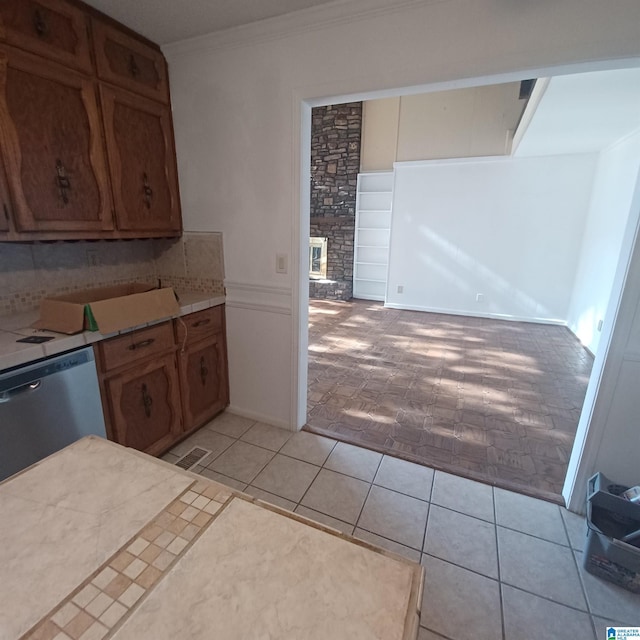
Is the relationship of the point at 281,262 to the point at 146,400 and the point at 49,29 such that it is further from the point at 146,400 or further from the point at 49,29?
the point at 49,29

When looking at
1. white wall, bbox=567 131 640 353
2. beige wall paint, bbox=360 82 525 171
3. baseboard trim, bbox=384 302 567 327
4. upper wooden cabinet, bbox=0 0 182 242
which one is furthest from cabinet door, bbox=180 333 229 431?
beige wall paint, bbox=360 82 525 171

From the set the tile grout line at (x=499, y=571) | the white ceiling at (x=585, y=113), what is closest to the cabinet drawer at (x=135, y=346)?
the tile grout line at (x=499, y=571)

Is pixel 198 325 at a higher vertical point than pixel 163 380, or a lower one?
higher

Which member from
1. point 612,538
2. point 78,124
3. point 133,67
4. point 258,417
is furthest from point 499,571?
point 133,67

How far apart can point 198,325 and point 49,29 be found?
5.18 ft

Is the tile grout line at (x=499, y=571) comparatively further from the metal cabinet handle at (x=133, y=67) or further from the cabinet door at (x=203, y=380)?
the metal cabinet handle at (x=133, y=67)

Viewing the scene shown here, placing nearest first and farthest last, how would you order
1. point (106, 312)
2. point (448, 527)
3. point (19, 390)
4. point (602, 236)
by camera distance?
point (19, 390) < point (106, 312) < point (448, 527) < point (602, 236)

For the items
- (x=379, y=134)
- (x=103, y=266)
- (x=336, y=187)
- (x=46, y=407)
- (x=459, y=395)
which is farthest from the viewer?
(x=336, y=187)

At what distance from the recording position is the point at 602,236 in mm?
4172

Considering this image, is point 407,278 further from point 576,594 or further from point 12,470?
point 12,470

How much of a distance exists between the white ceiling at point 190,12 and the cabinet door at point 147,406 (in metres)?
1.81

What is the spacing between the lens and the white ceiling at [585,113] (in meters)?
2.44

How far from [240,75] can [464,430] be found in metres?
2.79

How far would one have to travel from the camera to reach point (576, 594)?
138 cm
